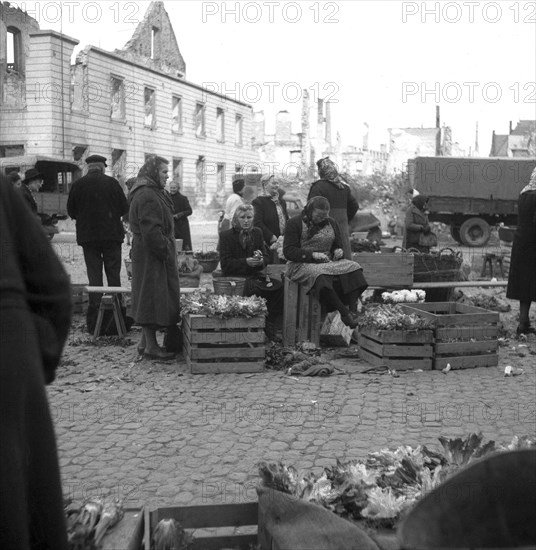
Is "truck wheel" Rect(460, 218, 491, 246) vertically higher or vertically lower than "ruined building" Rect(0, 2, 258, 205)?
lower

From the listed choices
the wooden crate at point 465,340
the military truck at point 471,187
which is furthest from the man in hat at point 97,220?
the military truck at point 471,187

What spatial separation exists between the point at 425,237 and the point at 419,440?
24.0 feet

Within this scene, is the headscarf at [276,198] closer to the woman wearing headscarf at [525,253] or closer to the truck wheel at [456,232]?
the woman wearing headscarf at [525,253]

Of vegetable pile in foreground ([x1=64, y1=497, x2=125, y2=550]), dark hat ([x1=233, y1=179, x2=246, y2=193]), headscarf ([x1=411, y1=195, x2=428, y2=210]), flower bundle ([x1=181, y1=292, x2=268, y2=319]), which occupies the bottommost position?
vegetable pile in foreground ([x1=64, y1=497, x2=125, y2=550])

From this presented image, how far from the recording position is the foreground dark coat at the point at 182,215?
1425 centimetres

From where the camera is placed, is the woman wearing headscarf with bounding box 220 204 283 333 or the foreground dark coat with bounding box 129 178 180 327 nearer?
the foreground dark coat with bounding box 129 178 180 327

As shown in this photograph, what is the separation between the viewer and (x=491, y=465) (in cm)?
208

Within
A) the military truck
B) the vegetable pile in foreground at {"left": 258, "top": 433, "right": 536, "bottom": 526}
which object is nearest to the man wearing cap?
the vegetable pile in foreground at {"left": 258, "top": 433, "right": 536, "bottom": 526}

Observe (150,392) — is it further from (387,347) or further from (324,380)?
(387,347)

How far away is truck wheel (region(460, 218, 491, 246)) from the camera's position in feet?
84.9

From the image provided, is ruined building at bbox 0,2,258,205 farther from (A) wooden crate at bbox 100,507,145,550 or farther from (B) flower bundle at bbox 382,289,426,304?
(A) wooden crate at bbox 100,507,145,550

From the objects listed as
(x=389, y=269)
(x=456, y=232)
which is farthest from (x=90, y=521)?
(x=456, y=232)

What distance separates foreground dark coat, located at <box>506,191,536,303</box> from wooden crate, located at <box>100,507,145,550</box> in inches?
293

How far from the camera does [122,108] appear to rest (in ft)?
111
